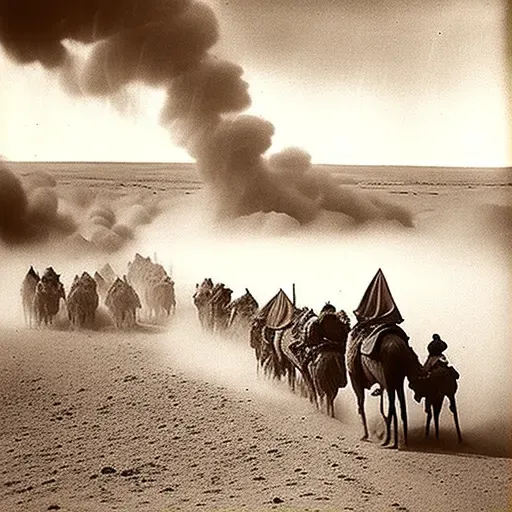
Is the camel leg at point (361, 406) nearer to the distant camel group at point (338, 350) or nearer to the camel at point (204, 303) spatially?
the distant camel group at point (338, 350)

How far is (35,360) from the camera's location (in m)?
2.64

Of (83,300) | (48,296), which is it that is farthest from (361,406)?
(48,296)

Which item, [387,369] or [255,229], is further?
[255,229]

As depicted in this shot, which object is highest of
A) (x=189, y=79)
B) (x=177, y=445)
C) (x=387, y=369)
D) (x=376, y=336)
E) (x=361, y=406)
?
(x=189, y=79)

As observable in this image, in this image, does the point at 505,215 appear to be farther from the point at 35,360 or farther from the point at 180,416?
the point at 35,360

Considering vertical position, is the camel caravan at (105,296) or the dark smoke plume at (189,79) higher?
the dark smoke plume at (189,79)

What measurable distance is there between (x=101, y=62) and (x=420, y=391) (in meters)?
1.45

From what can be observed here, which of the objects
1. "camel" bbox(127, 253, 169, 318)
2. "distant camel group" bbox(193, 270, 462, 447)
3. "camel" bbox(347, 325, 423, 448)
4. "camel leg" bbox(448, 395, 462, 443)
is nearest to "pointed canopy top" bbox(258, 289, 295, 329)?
"distant camel group" bbox(193, 270, 462, 447)

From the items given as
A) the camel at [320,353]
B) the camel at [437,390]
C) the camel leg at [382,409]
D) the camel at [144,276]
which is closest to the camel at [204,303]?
the camel at [144,276]

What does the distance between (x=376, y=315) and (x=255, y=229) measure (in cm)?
47

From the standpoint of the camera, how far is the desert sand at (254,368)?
257 centimetres

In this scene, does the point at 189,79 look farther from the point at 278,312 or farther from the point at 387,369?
the point at 387,369

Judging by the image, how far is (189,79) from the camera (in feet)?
8.68

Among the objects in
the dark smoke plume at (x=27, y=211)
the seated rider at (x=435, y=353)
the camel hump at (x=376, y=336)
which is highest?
the dark smoke plume at (x=27, y=211)
